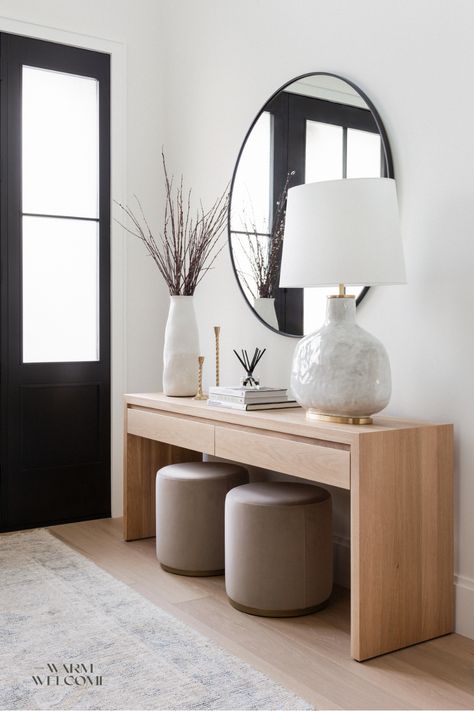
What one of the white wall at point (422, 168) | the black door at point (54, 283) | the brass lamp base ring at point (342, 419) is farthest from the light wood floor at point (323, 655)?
the black door at point (54, 283)

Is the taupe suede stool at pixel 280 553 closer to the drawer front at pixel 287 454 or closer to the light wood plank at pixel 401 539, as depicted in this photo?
the drawer front at pixel 287 454

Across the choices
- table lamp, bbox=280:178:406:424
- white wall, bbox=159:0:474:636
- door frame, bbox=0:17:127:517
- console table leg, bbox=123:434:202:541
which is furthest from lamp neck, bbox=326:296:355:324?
door frame, bbox=0:17:127:517

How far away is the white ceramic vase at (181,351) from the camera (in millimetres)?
3209

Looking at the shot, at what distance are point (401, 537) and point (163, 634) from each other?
2.54ft

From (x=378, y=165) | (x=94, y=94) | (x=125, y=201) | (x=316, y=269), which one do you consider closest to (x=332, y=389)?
(x=316, y=269)

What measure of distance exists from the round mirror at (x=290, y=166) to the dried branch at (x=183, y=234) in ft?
0.54

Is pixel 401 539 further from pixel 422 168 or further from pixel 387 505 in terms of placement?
pixel 422 168

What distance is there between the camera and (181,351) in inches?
127

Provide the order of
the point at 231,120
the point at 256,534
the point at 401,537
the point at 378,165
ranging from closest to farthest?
the point at 401,537
the point at 256,534
the point at 378,165
the point at 231,120

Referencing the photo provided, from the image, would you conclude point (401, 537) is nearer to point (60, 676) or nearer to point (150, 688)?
point (150, 688)

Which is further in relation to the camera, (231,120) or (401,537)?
(231,120)

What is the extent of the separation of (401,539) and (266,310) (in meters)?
1.26

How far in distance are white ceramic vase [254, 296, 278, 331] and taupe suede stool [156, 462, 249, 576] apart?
2.20 ft

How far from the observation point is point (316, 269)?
7.54 feet
